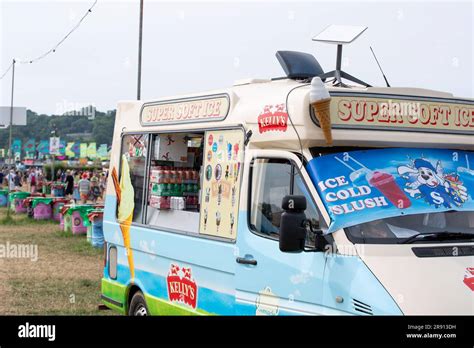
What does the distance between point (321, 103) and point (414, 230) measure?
1.18m

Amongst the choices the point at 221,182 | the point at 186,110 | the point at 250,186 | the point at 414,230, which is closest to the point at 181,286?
the point at 221,182

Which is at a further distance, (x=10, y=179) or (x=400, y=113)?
(x=10, y=179)

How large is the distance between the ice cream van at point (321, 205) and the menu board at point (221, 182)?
A: 2 cm

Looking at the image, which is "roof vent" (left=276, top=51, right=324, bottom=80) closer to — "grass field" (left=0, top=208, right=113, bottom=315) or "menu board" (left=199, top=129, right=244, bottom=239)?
"menu board" (left=199, top=129, right=244, bottom=239)

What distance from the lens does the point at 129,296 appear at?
8828 mm

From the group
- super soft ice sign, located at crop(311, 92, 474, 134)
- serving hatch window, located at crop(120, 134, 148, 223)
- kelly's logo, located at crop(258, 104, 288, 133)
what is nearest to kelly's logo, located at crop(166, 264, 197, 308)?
serving hatch window, located at crop(120, 134, 148, 223)

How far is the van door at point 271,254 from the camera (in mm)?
5781

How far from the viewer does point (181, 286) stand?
7.61m

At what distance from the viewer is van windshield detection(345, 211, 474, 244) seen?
219 inches

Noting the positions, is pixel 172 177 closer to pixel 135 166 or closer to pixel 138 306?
pixel 135 166

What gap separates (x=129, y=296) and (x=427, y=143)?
420 centimetres

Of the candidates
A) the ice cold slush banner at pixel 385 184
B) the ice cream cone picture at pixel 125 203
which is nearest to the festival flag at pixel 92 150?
the ice cream cone picture at pixel 125 203

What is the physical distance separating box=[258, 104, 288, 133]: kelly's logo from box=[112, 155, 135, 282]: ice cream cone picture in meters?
2.85
